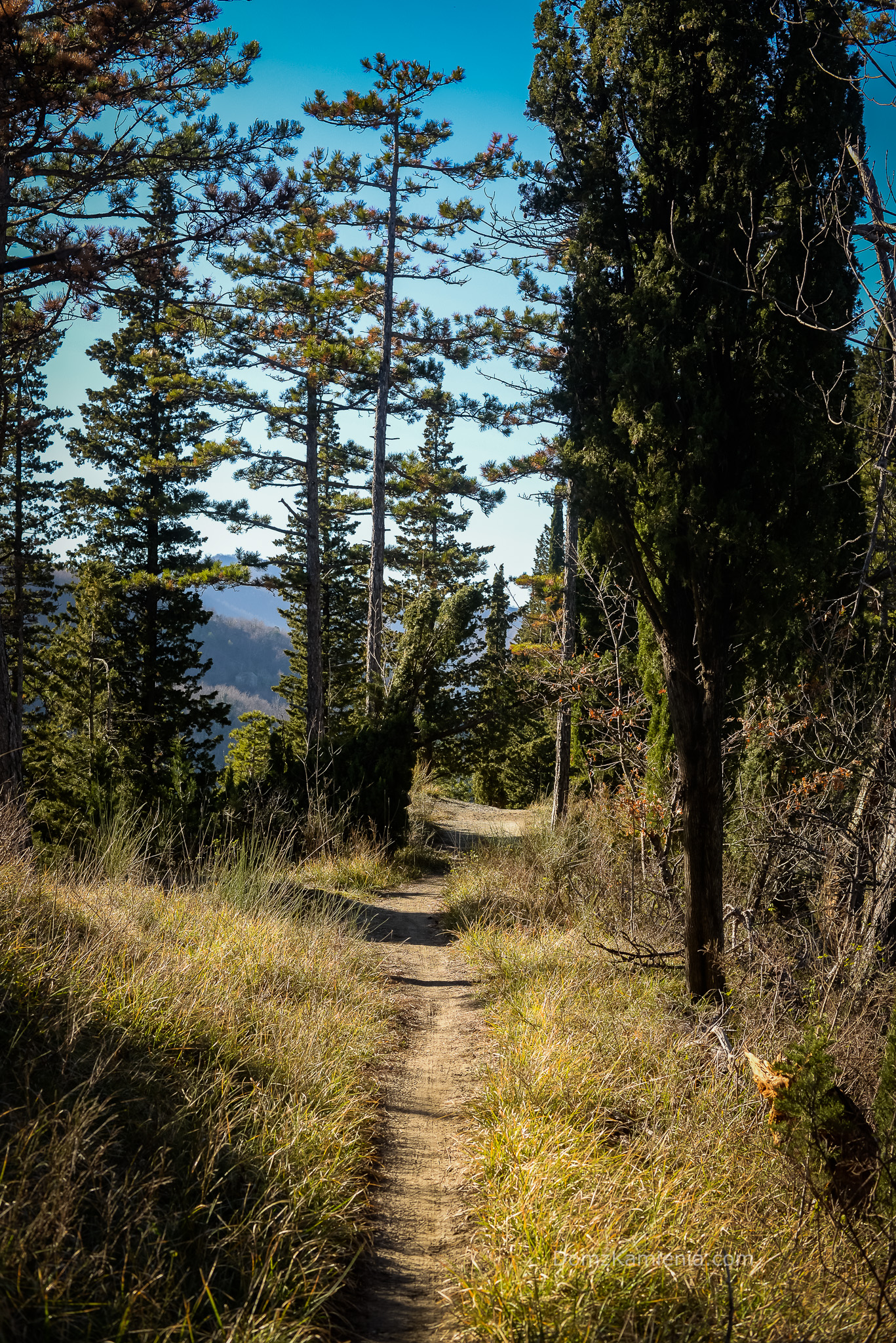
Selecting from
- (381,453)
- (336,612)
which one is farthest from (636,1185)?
(336,612)

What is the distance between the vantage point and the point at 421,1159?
3.41 metres

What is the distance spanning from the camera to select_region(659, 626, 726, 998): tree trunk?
4.48 meters

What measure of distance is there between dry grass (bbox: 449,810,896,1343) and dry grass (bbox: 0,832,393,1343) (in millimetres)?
592

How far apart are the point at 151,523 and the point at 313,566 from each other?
473 cm

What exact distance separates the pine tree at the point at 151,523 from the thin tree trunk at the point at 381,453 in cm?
392

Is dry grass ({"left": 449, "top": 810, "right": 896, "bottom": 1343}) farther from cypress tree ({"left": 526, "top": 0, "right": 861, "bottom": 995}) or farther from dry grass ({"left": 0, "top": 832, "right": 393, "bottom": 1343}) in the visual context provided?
cypress tree ({"left": 526, "top": 0, "right": 861, "bottom": 995})

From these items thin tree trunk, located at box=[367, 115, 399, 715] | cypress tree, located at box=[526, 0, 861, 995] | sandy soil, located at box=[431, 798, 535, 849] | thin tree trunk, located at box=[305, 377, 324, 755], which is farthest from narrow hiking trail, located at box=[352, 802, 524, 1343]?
thin tree trunk, located at box=[305, 377, 324, 755]

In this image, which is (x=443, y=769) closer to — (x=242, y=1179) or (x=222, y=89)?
(x=222, y=89)

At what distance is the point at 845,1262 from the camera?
240cm

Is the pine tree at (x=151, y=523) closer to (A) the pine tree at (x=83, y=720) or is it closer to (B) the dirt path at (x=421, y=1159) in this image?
(A) the pine tree at (x=83, y=720)

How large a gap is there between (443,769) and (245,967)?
12.9 meters

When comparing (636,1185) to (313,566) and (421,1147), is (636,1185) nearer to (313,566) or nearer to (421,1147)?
(421,1147)

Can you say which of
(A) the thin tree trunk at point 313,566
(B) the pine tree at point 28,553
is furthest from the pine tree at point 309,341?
(B) the pine tree at point 28,553

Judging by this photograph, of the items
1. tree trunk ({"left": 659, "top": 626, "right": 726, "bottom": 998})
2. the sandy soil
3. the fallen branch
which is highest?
tree trunk ({"left": 659, "top": 626, "right": 726, "bottom": 998})
